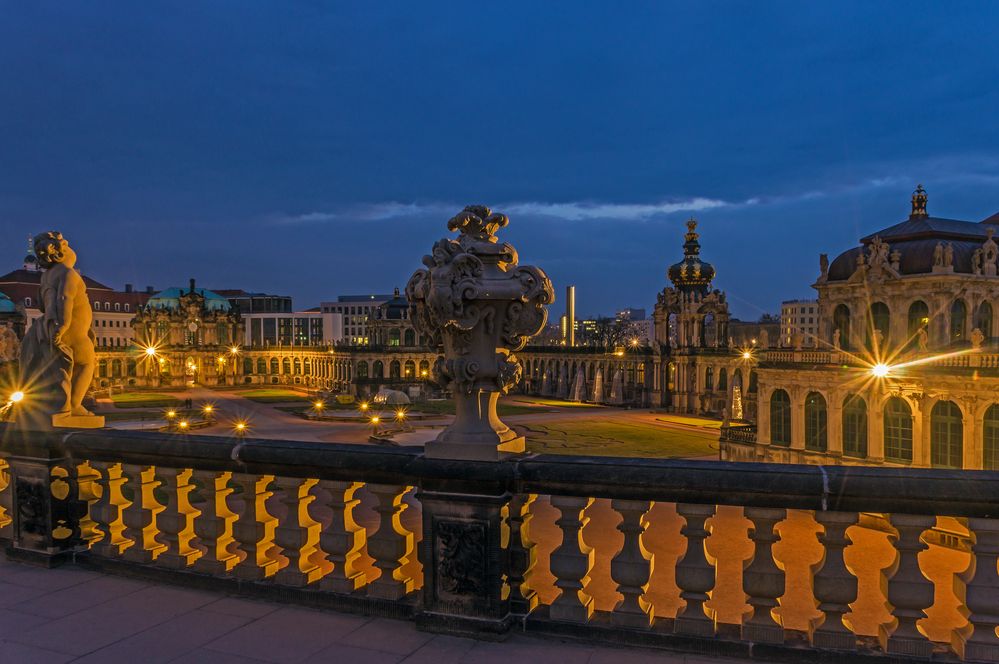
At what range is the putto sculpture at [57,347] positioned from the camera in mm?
7582

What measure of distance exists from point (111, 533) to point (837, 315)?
39.1 m

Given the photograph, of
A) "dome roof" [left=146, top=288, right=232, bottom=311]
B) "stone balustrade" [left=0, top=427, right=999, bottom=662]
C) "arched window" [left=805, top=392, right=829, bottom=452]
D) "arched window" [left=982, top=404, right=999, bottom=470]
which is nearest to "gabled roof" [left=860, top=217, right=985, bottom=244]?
"arched window" [left=805, top=392, right=829, bottom=452]

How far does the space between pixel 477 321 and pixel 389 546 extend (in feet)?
6.56

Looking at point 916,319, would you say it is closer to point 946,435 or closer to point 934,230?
point 934,230

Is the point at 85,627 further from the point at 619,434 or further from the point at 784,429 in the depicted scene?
the point at 619,434

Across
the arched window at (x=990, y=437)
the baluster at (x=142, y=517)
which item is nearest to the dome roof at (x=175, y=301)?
the arched window at (x=990, y=437)

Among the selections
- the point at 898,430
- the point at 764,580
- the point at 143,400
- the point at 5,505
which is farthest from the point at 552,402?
the point at 764,580

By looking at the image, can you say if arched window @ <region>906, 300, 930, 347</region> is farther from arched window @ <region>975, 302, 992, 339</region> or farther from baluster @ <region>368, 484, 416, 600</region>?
baluster @ <region>368, 484, 416, 600</region>

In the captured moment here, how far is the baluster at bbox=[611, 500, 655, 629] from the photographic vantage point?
5.30 metres

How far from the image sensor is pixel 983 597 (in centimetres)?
458

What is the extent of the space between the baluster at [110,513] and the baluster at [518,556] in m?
4.19

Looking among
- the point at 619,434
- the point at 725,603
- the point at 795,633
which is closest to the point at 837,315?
the point at 619,434

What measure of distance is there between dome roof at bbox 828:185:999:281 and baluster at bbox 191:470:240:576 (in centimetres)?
A: 3748

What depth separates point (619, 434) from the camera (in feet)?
182
